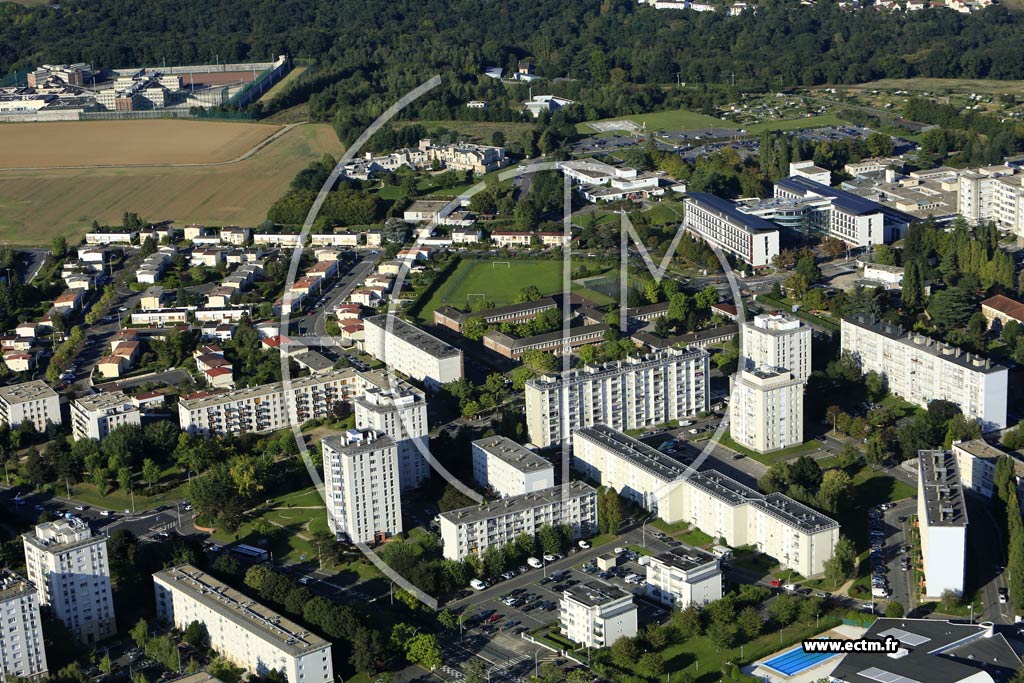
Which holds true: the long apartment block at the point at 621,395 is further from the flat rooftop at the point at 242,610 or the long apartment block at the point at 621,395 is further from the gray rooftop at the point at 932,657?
the gray rooftop at the point at 932,657

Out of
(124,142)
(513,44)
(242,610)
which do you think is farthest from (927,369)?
(513,44)

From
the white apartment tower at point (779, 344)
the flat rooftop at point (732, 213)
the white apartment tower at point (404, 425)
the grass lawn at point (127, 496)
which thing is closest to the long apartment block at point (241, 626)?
the grass lawn at point (127, 496)

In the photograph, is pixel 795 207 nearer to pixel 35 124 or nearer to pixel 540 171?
pixel 540 171

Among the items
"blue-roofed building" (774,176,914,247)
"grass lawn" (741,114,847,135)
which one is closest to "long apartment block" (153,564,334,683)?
"blue-roofed building" (774,176,914,247)

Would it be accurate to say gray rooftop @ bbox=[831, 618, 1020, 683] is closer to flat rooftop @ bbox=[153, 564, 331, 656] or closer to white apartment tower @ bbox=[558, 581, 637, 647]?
white apartment tower @ bbox=[558, 581, 637, 647]

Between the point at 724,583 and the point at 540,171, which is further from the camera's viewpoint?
the point at 540,171

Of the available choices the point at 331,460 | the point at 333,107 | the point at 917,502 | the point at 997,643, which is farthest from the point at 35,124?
the point at 997,643
